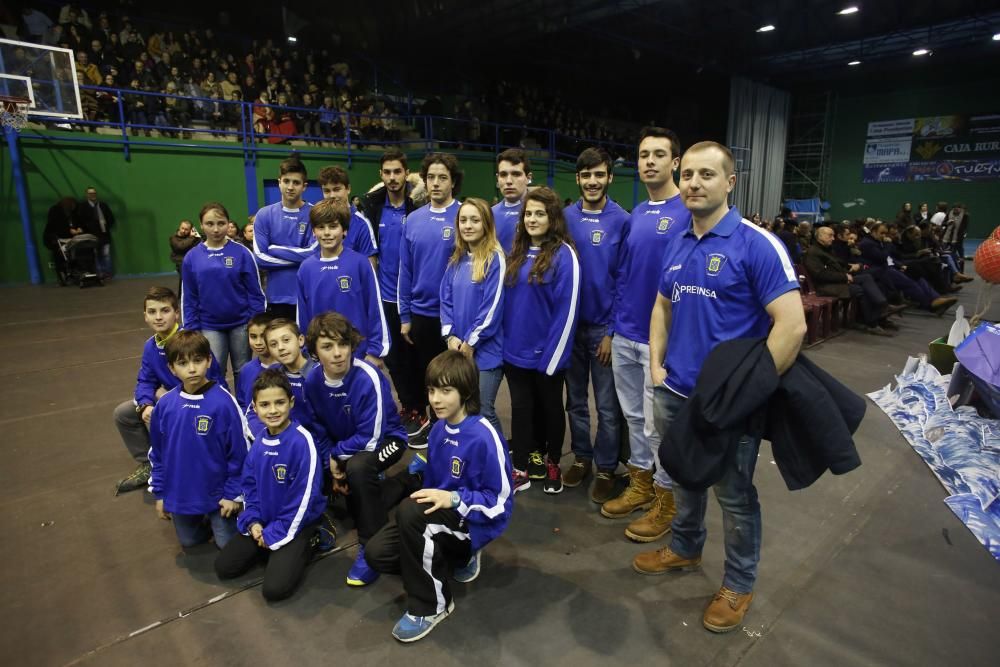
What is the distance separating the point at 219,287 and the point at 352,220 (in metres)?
1.00

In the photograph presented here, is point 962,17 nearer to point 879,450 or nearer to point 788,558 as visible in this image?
point 879,450

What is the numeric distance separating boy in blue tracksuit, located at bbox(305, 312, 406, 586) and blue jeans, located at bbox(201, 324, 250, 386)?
132 cm

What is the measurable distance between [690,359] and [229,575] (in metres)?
2.28

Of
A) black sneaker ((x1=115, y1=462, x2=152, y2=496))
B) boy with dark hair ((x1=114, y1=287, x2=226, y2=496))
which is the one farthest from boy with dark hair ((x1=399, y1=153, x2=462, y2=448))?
black sneaker ((x1=115, y1=462, x2=152, y2=496))

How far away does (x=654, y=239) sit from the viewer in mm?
2732

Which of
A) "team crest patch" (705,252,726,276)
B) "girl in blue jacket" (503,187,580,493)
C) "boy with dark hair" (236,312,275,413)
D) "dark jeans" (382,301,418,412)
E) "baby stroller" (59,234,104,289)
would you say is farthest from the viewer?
"baby stroller" (59,234,104,289)

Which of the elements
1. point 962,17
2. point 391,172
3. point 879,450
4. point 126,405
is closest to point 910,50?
point 962,17

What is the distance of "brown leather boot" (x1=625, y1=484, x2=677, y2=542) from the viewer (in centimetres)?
281

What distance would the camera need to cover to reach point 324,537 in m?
2.79

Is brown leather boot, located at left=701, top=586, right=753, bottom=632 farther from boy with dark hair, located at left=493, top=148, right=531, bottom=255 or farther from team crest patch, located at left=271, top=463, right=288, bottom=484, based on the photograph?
boy with dark hair, located at left=493, top=148, right=531, bottom=255

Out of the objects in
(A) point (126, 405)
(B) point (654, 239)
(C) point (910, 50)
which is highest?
(C) point (910, 50)

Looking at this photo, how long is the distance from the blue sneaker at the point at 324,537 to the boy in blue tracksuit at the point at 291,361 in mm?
516

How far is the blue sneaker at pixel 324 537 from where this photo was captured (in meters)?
2.75

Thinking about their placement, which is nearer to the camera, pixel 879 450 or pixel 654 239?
pixel 654 239
